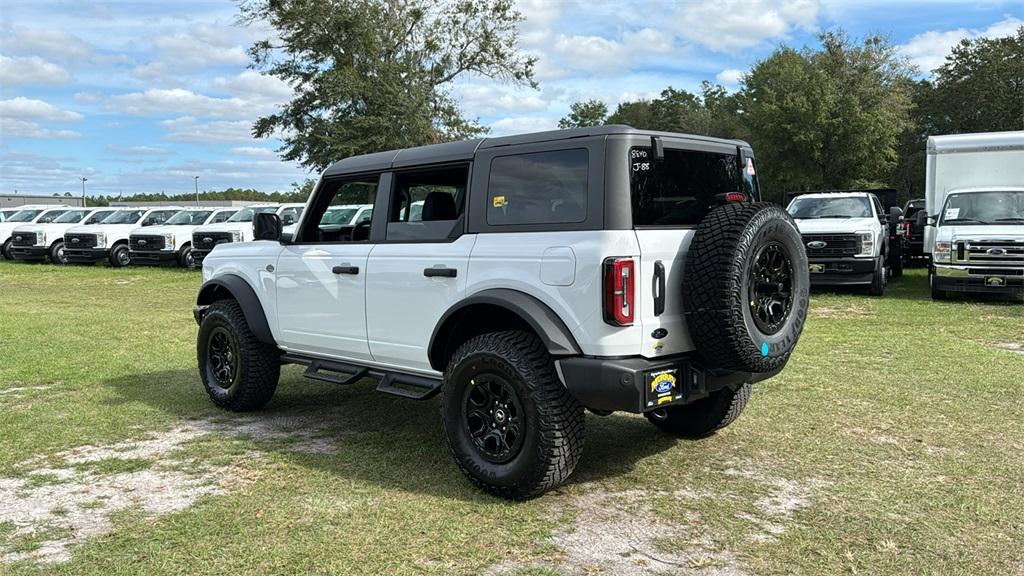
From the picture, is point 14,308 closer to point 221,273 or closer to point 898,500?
point 221,273

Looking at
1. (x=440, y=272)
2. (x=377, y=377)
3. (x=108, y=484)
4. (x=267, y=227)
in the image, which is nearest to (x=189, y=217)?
(x=267, y=227)

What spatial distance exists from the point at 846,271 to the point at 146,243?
61.5 feet

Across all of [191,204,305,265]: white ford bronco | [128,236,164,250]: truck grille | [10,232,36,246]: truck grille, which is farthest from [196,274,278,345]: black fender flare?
[10,232,36,246]: truck grille

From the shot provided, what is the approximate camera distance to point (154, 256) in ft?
76.8

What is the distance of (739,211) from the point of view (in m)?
Result: 4.33

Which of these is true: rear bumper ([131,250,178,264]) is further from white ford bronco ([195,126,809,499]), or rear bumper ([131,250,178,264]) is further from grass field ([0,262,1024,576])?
white ford bronco ([195,126,809,499])

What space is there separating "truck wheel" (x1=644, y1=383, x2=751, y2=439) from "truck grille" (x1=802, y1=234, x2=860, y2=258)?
963cm

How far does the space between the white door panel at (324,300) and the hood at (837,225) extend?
10.8 meters

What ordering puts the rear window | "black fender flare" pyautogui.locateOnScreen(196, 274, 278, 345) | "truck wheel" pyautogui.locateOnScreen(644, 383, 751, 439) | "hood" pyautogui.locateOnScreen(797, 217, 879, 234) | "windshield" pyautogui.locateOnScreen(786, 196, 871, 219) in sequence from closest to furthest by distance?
the rear window, "truck wheel" pyautogui.locateOnScreen(644, 383, 751, 439), "black fender flare" pyautogui.locateOnScreen(196, 274, 278, 345), "hood" pyautogui.locateOnScreen(797, 217, 879, 234), "windshield" pyautogui.locateOnScreen(786, 196, 871, 219)

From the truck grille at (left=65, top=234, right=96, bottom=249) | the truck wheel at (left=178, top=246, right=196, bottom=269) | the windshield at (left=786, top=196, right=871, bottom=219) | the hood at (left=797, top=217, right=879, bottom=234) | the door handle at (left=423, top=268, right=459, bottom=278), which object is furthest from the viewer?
the truck grille at (left=65, top=234, right=96, bottom=249)

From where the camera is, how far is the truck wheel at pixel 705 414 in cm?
541

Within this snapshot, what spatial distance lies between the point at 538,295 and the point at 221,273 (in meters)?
3.39

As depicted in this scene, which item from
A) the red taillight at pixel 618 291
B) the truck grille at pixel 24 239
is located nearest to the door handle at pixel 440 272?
the red taillight at pixel 618 291

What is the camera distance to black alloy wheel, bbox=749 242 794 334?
4348 millimetres
